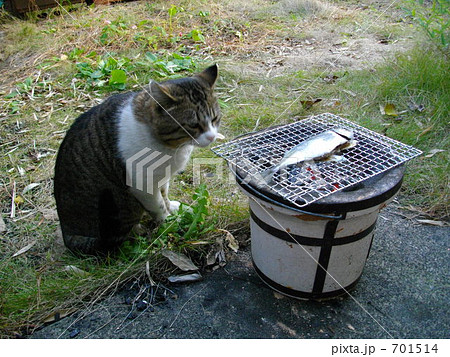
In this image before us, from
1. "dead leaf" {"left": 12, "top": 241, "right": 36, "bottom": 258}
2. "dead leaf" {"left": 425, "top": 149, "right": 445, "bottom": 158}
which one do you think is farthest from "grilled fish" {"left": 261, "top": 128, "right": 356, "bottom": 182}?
"dead leaf" {"left": 12, "top": 241, "right": 36, "bottom": 258}

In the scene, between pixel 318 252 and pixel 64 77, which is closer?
pixel 318 252

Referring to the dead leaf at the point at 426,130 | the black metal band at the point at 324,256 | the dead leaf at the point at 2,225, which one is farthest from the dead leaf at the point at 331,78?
the dead leaf at the point at 2,225

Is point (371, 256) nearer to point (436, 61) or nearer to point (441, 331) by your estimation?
point (441, 331)

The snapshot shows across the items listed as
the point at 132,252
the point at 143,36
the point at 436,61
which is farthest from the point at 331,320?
the point at 143,36

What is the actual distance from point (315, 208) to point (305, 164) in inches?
13.6

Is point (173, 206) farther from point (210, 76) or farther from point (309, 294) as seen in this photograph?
point (309, 294)

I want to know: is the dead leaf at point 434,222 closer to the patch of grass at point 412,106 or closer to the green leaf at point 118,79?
the patch of grass at point 412,106

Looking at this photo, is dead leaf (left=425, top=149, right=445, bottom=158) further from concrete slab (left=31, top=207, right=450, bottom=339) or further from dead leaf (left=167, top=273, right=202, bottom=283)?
dead leaf (left=167, top=273, right=202, bottom=283)

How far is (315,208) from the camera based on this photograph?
1.87m

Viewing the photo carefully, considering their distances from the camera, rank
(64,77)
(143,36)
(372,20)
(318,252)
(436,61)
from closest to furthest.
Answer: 1. (318,252)
2. (436,61)
3. (64,77)
4. (143,36)
5. (372,20)

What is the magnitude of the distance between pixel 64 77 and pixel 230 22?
279 centimetres

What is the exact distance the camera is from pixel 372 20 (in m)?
6.48

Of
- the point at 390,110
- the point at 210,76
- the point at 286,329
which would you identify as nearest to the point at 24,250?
the point at 210,76
